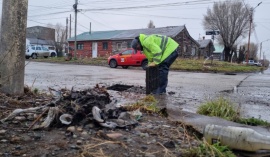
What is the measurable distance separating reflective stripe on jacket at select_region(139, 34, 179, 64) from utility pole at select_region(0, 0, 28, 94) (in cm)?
279

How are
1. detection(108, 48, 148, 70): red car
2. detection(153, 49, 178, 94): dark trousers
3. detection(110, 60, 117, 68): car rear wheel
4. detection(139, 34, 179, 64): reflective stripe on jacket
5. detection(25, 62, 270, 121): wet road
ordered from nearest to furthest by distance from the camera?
detection(25, 62, 270, 121): wet road → detection(139, 34, 179, 64): reflective stripe on jacket → detection(153, 49, 178, 94): dark trousers → detection(108, 48, 148, 70): red car → detection(110, 60, 117, 68): car rear wheel

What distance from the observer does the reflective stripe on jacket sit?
582 centimetres

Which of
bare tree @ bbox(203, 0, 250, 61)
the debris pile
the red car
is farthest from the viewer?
bare tree @ bbox(203, 0, 250, 61)

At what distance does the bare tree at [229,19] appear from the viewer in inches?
1873

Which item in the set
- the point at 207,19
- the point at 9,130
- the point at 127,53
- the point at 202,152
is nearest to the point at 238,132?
the point at 202,152

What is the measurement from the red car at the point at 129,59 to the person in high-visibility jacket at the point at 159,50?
1289 cm

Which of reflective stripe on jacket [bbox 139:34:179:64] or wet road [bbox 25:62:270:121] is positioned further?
reflective stripe on jacket [bbox 139:34:179:64]

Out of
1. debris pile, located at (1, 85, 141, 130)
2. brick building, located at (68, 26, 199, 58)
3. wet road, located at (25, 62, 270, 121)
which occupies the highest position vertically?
brick building, located at (68, 26, 199, 58)

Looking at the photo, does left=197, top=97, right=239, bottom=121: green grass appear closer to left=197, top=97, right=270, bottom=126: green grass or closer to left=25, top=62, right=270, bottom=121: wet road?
left=197, top=97, right=270, bottom=126: green grass

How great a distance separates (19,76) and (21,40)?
52cm

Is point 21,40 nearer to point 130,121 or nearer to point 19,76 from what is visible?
point 19,76

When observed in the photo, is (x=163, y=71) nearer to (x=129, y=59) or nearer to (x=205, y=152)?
(x=205, y=152)

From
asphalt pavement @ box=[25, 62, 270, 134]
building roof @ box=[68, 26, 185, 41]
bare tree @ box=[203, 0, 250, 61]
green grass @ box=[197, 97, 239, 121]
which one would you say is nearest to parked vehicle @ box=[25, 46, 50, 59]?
building roof @ box=[68, 26, 185, 41]

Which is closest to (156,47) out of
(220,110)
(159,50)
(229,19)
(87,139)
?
(159,50)
